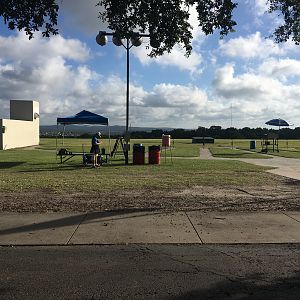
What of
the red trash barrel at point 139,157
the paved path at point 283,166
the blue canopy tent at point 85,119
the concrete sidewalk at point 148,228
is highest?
the blue canopy tent at point 85,119

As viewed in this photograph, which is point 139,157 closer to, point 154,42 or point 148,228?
point 154,42

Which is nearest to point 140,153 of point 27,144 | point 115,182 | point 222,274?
point 115,182

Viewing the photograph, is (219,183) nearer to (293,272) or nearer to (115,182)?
(115,182)

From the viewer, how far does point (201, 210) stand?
31.2 ft

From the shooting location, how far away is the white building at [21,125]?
39.3 m

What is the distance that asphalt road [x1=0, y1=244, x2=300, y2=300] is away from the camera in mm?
4863

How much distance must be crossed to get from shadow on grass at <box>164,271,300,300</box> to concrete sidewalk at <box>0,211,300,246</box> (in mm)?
1773

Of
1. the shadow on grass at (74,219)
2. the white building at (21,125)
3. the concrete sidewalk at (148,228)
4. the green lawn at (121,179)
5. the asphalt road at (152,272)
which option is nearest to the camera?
the asphalt road at (152,272)

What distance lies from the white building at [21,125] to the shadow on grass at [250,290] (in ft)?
116

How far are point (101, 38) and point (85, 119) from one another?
4.66 metres

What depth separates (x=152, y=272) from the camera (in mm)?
5543

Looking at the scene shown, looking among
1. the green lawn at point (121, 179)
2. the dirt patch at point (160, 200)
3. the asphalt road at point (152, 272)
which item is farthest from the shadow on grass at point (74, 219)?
the green lawn at point (121, 179)

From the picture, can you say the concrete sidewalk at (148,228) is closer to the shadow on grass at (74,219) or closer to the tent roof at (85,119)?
the shadow on grass at (74,219)

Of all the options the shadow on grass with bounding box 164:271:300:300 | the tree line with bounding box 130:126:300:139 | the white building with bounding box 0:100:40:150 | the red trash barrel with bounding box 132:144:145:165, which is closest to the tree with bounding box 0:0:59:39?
the shadow on grass with bounding box 164:271:300:300
